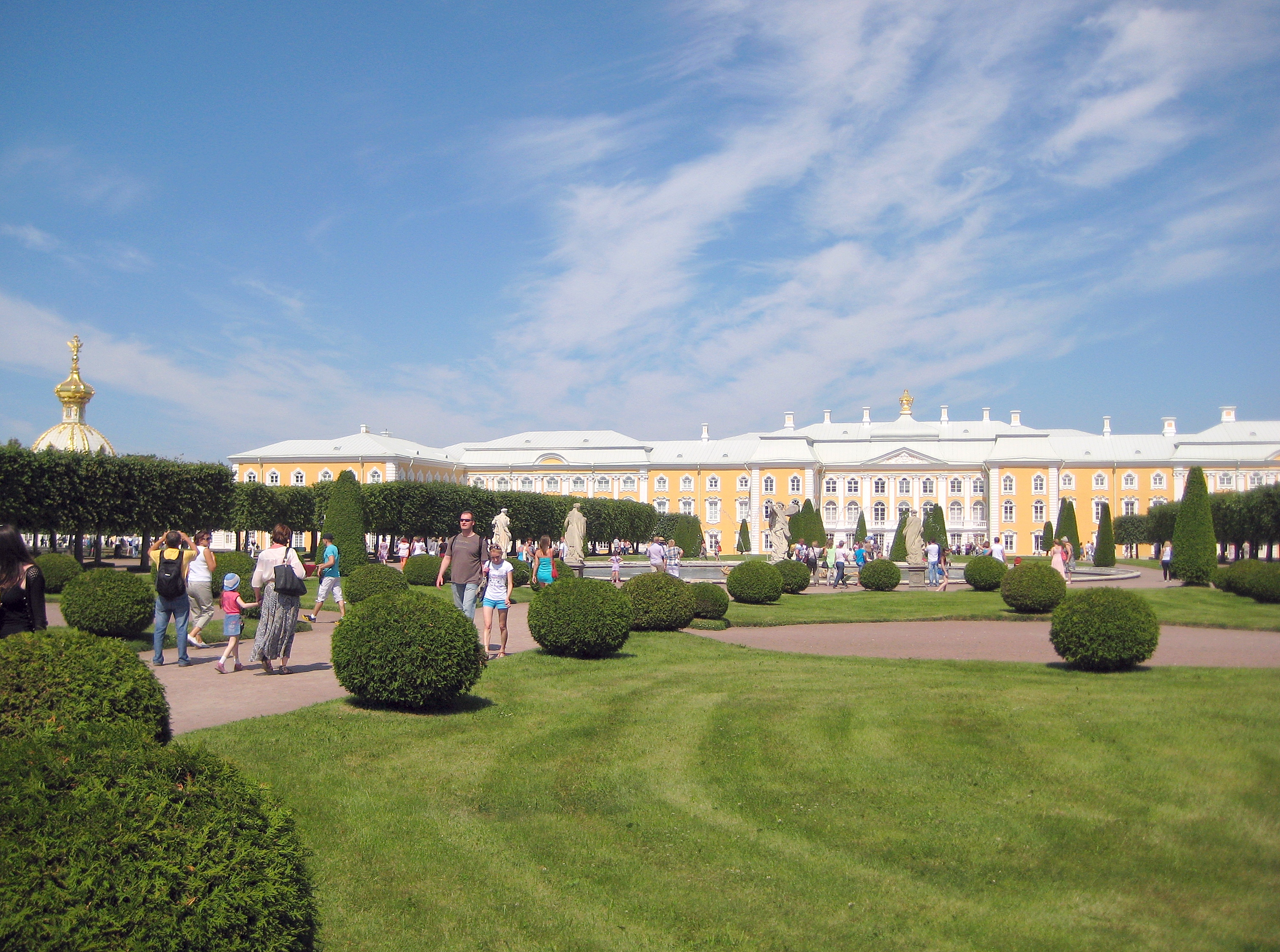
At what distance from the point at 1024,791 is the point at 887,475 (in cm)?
7175

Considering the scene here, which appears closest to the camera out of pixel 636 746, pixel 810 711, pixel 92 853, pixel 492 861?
pixel 92 853

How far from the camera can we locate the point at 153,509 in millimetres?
28797

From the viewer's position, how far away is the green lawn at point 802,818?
4.02 meters

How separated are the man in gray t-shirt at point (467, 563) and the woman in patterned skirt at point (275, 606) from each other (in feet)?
5.65

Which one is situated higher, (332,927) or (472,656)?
(472,656)

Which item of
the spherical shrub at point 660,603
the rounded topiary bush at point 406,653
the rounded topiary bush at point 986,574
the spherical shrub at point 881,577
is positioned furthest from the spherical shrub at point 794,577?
the rounded topiary bush at point 406,653

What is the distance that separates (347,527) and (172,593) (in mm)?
14499

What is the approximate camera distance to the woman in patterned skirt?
10008 millimetres

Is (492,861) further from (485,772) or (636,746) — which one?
(636,746)

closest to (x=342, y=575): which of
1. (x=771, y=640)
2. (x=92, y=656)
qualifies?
(x=771, y=640)

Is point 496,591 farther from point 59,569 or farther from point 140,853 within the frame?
point 59,569

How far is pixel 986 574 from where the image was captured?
23.6 m

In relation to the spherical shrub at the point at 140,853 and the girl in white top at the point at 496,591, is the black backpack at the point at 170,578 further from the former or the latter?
the spherical shrub at the point at 140,853

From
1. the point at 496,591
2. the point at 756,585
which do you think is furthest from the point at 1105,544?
the point at 496,591
